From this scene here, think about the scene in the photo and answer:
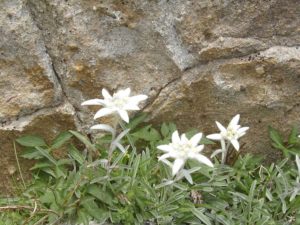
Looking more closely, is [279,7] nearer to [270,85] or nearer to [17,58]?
[270,85]

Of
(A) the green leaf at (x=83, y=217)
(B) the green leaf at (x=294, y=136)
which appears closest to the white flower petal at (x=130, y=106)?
(A) the green leaf at (x=83, y=217)

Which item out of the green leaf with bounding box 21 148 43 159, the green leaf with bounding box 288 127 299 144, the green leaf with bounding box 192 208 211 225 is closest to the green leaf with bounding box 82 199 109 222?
the green leaf with bounding box 192 208 211 225

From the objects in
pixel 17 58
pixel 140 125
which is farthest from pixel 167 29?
pixel 17 58

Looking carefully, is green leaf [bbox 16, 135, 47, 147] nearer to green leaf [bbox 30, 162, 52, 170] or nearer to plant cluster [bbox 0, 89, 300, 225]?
plant cluster [bbox 0, 89, 300, 225]

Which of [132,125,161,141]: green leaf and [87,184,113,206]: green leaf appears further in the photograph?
[132,125,161,141]: green leaf

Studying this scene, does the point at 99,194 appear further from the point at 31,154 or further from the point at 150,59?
the point at 150,59

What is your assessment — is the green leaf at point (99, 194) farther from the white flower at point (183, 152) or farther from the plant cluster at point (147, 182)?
the white flower at point (183, 152)

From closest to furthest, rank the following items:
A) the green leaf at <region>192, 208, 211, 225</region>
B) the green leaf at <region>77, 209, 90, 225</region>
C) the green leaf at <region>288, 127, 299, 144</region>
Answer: the green leaf at <region>77, 209, 90, 225</region> < the green leaf at <region>192, 208, 211, 225</region> < the green leaf at <region>288, 127, 299, 144</region>

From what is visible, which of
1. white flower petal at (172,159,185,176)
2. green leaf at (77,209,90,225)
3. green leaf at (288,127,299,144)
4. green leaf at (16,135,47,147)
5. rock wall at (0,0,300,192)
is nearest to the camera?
white flower petal at (172,159,185,176)

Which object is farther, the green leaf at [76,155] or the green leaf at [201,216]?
the green leaf at [76,155]
